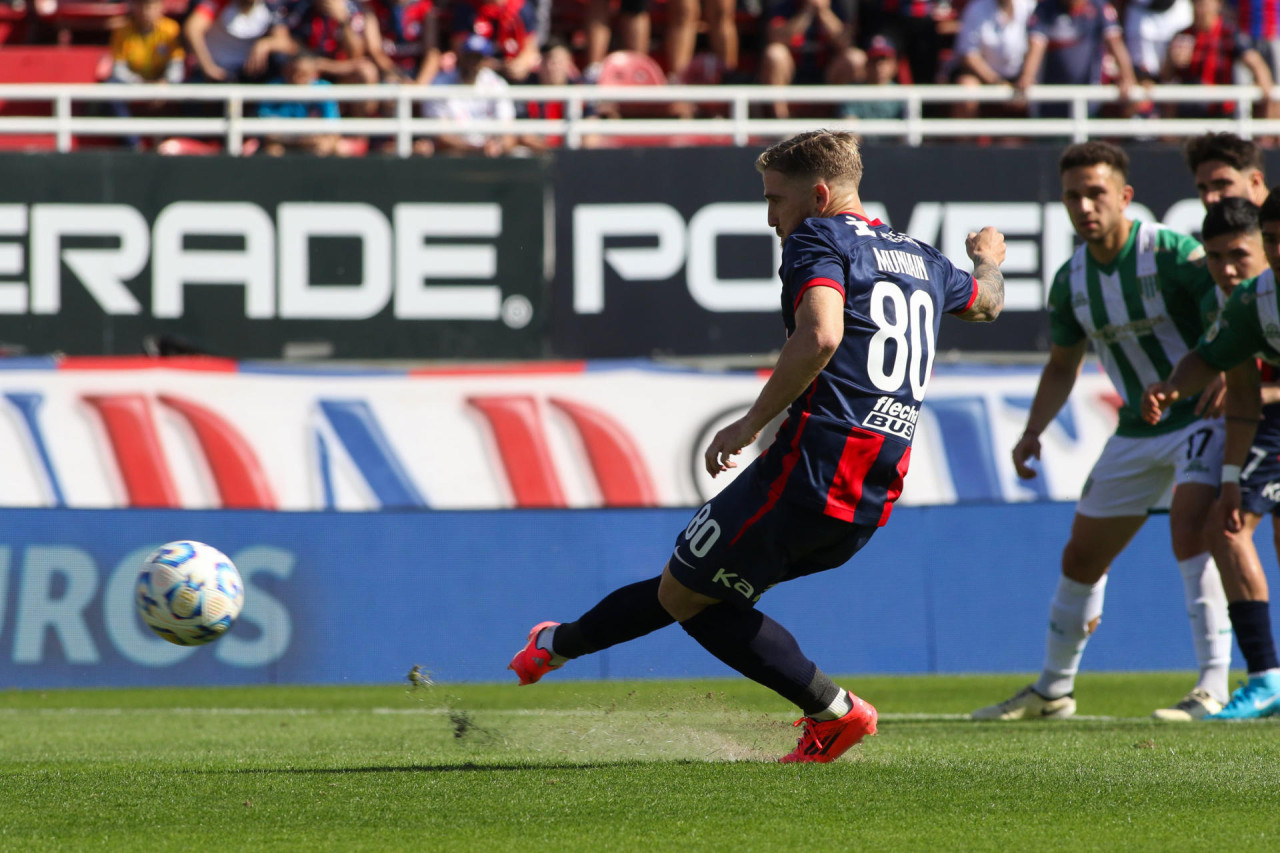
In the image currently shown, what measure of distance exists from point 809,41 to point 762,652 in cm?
1043

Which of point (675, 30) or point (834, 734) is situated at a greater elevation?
point (675, 30)

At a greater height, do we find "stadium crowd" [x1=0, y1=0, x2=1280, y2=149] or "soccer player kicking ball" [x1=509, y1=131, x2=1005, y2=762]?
"stadium crowd" [x1=0, y1=0, x2=1280, y2=149]

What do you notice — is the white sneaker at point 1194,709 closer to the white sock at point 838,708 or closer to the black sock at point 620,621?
the white sock at point 838,708

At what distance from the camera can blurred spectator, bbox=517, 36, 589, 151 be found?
14.0m

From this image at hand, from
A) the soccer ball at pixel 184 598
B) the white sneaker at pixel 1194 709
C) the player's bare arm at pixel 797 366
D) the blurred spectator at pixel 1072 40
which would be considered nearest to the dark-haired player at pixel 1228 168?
the white sneaker at pixel 1194 709

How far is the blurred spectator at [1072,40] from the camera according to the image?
1351cm

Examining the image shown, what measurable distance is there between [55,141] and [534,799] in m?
12.0

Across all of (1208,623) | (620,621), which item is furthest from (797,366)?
(1208,623)

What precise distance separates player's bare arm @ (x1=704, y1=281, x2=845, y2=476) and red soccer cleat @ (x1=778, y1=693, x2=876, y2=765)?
1.01 m

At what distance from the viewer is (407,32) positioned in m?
14.6

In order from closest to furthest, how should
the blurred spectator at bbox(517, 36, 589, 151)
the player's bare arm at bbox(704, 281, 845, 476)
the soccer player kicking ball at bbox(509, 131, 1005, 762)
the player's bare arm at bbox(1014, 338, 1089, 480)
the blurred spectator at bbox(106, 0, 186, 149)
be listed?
the player's bare arm at bbox(704, 281, 845, 476) → the soccer player kicking ball at bbox(509, 131, 1005, 762) → the player's bare arm at bbox(1014, 338, 1089, 480) → the blurred spectator at bbox(106, 0, 186, 149) → the blurred spectator at bbox(517, 36, 589, 151)

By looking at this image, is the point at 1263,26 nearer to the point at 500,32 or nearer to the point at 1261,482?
the point at 500,32

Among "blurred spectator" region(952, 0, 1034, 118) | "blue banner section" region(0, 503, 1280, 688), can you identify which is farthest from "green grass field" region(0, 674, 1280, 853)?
"blurred spectator" region(952, 0, 1034, 118)

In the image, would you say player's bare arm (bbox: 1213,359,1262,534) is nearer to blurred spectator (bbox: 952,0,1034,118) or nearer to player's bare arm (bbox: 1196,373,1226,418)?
player's bare arm (bbox: 1196,373,1226,418)
